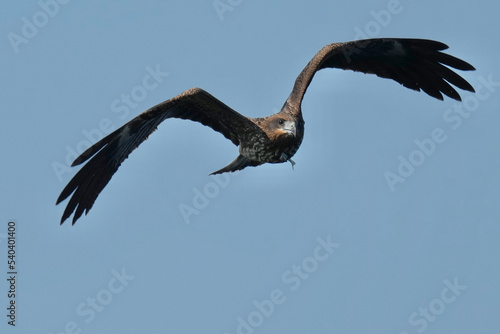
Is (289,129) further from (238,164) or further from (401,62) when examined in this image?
(401,62)

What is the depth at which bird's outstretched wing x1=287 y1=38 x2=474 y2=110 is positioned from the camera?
47.3 ft

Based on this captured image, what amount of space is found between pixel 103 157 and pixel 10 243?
2.57 m

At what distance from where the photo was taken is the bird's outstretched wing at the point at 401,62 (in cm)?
1441

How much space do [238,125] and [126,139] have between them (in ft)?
4.90

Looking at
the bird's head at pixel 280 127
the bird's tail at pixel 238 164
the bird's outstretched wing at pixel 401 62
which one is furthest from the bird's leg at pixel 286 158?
the bird's outstretched wing at pixel 401 62

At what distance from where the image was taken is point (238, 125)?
1338 centimetres

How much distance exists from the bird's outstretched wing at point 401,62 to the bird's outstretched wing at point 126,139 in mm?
1395

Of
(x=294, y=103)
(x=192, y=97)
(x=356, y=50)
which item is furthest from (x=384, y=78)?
(x=192, y=97)

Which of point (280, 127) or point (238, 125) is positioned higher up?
point (238, 125)

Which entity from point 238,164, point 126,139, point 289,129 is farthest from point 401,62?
point 126,139

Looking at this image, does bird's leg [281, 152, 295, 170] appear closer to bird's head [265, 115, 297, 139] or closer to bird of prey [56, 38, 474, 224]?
bird of prey [56, 38, 474, 224]

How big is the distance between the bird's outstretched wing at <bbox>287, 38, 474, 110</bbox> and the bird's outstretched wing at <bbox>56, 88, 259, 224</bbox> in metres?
1.40

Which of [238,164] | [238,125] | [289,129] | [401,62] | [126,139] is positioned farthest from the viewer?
[401,62]

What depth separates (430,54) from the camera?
48.4ft
